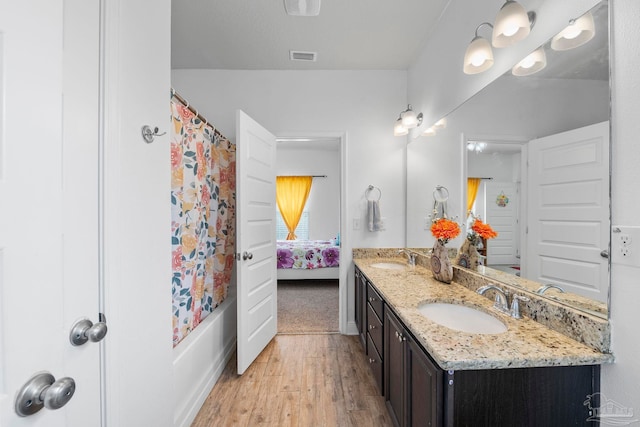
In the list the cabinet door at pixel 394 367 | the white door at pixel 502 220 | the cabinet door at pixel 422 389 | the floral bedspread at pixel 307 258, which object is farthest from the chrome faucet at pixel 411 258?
the floral bedspread at pixel 307 258

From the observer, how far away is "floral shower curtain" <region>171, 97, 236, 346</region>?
5.13 ft

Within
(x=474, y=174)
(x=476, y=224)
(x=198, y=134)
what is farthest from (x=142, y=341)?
(x=474, y=174)

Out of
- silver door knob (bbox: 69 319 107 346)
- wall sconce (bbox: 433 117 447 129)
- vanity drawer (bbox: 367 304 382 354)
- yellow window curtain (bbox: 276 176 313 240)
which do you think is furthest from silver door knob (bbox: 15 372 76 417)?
yellow window curtain (bbox: 276 176 313 240)

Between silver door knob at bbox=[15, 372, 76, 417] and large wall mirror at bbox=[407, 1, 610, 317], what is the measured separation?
1.52m

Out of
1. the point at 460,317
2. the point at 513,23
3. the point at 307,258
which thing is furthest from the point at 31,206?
the point at 307,258

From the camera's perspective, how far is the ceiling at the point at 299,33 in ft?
6.19

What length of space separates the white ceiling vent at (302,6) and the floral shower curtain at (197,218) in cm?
87

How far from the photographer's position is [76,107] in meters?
0.73

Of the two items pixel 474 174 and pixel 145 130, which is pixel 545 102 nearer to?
pixel 474 174

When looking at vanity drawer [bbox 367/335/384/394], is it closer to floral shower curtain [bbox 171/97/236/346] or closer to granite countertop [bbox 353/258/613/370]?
granite countertop [bbox 353/258/613/370]

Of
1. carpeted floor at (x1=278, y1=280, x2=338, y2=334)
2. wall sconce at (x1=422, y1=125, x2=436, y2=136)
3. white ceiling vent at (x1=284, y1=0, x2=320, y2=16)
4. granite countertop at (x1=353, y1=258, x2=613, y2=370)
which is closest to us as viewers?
granite countertop at (x1=353, y1=258, x2=613, y2=370)

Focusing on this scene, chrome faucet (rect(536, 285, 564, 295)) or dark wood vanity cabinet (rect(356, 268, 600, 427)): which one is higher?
chrome faucet (rect(536, 285, 564, 295))

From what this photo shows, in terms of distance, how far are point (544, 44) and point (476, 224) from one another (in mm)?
908

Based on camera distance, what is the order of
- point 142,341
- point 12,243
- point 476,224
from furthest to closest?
point 476,224 → point 142,341 → point 12,243
